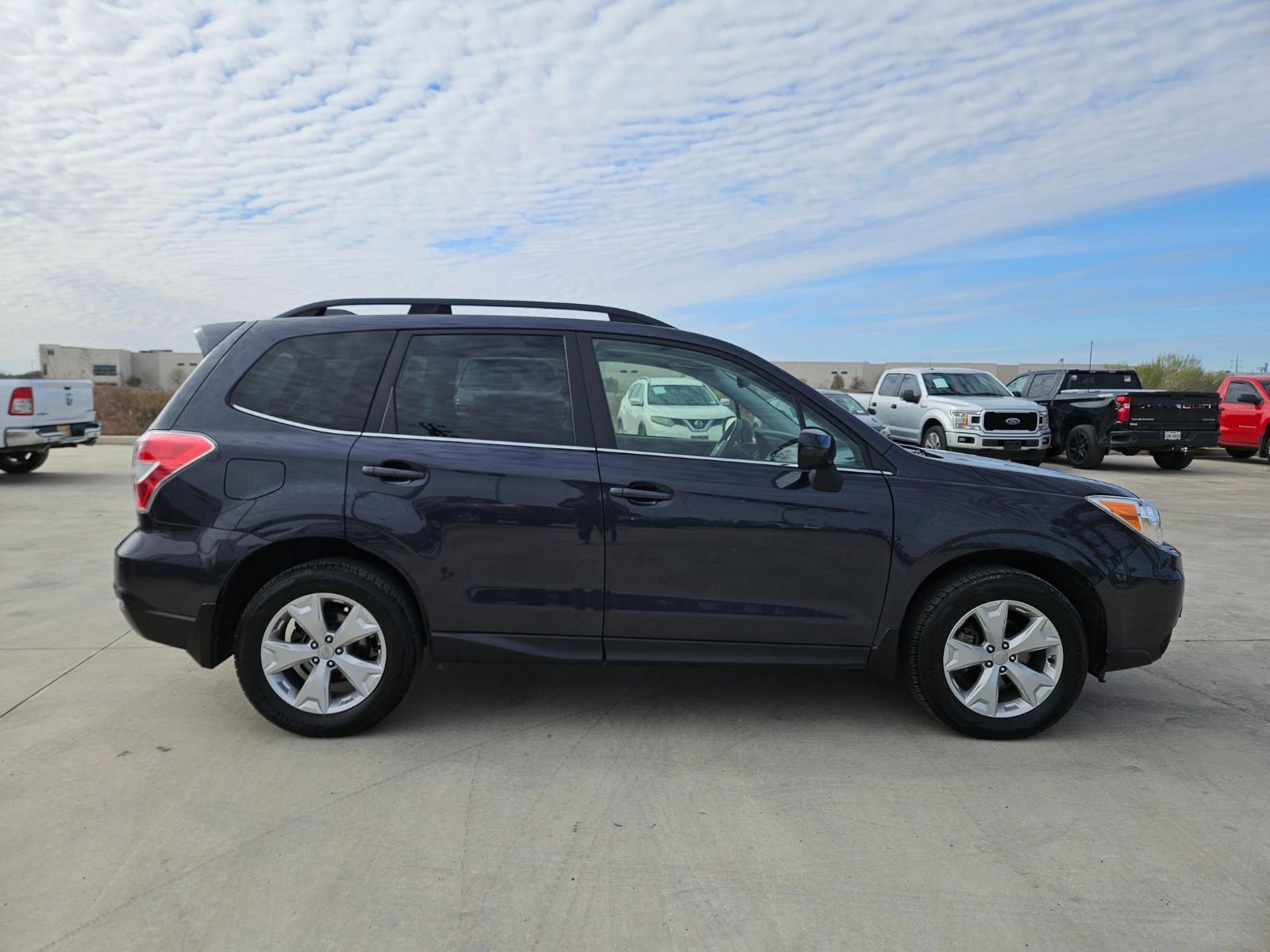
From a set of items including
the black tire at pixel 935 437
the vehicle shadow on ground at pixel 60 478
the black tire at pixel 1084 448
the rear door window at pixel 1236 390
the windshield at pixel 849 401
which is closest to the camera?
the vehicle shadow on ground at pixel 60 478

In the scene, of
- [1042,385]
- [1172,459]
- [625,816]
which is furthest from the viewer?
[1042,385]

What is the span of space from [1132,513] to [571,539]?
2480 millimetres

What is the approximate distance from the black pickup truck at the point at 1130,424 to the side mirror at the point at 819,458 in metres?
14.3

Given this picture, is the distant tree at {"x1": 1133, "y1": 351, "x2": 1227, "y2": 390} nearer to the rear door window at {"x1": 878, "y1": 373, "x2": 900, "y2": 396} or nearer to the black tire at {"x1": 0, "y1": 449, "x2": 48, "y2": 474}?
the rear door window at {"x1": 878, "y1": 373, "x2": 900, "y2": 396}

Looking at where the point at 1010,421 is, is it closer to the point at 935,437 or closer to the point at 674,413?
the point at 935,437

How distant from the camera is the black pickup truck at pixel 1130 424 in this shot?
15.9 meters

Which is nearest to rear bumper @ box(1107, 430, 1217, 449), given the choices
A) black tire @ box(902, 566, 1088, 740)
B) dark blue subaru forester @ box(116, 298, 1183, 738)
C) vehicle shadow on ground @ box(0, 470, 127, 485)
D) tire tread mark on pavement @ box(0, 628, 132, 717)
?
dark blue subaru forester @ box(116, 298, 1183, 738)

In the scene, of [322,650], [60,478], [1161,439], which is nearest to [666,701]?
[322,650]

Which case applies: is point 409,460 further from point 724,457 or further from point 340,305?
point 724,457

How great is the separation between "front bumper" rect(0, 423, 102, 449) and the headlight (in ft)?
41.1

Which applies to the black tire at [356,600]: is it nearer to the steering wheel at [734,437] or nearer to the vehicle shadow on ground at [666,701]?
the vehicle shadow on ground at [666,701]

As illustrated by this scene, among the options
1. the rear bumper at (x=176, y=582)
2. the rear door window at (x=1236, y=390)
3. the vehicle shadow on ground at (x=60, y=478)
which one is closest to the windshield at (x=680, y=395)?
the rear bumper at (x=176, y=582)

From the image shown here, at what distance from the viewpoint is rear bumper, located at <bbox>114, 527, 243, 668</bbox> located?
3.80m

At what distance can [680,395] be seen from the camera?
13.1ft
